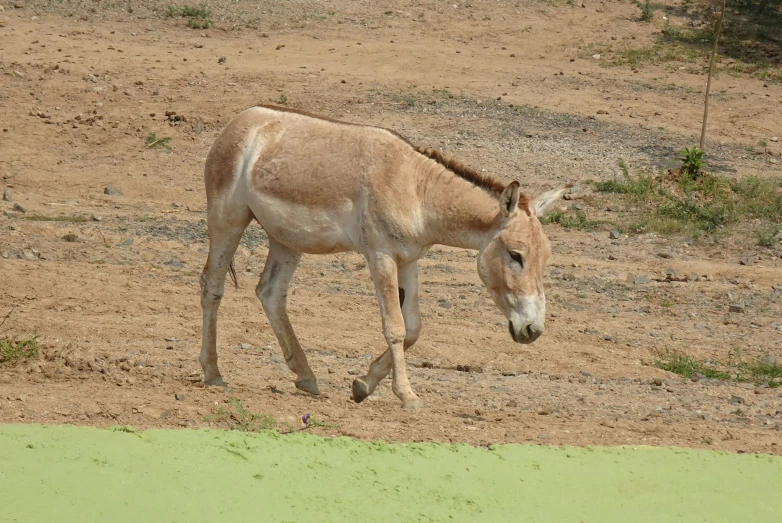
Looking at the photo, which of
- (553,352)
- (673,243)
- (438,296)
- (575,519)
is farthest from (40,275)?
(673,243)

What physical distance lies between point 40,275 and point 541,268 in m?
5.24

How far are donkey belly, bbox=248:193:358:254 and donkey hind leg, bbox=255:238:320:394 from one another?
0.43 metres

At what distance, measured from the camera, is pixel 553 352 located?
9.99m

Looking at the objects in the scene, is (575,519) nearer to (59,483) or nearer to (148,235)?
(59,483)

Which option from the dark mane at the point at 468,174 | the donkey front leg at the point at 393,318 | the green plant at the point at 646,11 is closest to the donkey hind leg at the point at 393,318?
the donkey front leg at the point at 393,318

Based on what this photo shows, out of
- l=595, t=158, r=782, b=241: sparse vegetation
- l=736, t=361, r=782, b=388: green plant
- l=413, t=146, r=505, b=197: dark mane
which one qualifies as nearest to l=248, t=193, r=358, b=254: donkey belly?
l=413, t=146, r=505, b=197: dark mane

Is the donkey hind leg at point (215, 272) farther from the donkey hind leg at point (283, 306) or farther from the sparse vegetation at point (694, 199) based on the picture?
the sparse vegetation at point (694, 199)

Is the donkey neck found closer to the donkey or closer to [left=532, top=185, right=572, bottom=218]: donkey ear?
the donkey

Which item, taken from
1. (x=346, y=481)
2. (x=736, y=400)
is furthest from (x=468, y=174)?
(x=736, y=400)

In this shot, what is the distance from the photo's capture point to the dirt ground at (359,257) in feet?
26.1

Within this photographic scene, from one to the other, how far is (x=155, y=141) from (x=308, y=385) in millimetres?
8786

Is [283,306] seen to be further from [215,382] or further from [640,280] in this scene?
[640,280]

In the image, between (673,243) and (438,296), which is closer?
(438,296)

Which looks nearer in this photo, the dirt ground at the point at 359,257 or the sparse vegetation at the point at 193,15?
the dirt ground at the point at 359,257
